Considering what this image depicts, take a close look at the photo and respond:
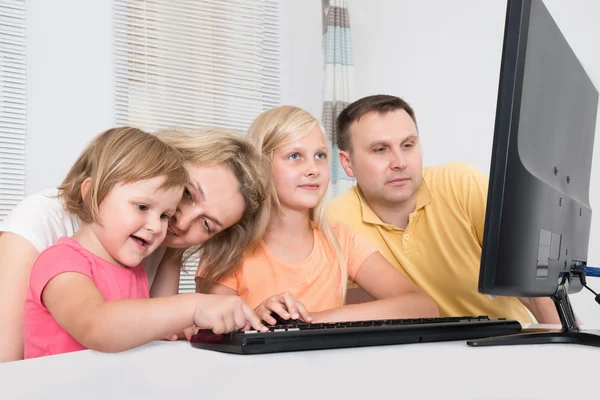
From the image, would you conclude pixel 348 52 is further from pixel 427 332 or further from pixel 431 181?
pixel 427 332

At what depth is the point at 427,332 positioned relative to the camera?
87 centimetres

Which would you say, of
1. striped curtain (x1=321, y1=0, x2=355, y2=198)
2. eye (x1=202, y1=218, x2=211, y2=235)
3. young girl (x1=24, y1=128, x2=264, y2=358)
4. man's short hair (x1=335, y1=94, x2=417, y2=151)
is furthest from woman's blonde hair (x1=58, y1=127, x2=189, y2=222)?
striped curtain (x1=321, y1=0, x2=355, y2=198)

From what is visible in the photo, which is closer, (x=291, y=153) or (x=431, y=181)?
(x=291, y=153)

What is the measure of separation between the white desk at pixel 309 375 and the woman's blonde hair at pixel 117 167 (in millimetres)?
523

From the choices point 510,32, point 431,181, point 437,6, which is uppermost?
point 437,6

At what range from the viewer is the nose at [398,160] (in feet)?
6.14

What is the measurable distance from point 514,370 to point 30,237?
1.03 m

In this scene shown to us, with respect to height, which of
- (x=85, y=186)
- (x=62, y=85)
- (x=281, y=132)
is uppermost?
(x=62, y=85)

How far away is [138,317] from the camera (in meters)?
0.84

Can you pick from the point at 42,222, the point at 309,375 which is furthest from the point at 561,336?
the point at 42,222

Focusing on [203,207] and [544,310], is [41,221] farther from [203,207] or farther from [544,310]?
[544,310]

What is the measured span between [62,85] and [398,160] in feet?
7.17

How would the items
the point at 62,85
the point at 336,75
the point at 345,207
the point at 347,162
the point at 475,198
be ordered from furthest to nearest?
the point at 336,75, the point at 62,85, the point at 347,162, the point at 345,207, the point at 475,198

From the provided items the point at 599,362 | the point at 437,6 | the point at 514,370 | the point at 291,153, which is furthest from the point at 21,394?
the point at 437,6
